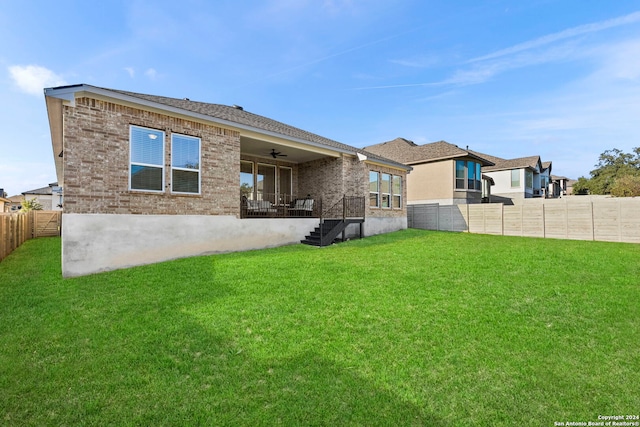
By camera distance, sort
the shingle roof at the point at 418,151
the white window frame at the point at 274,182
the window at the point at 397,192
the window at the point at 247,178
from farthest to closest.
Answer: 1. the shingle roof at the point at 418,151
2. the window at the point at 397,192
3. the white window frame at the point at 274,182
4. the window at the point at 247,178

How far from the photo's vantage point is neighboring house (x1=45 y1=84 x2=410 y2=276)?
7.37 m

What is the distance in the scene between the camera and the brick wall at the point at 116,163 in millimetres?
7336

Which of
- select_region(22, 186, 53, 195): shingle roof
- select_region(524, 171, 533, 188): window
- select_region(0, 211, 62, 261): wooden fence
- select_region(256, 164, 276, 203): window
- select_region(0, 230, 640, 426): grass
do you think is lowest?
select_region(0, 230, 640, 426): grass

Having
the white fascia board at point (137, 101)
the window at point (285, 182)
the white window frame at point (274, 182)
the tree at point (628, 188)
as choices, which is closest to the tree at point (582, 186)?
the tree at point (628, 188)

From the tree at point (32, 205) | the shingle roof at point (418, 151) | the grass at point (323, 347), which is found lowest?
the grass at point (323, 347)

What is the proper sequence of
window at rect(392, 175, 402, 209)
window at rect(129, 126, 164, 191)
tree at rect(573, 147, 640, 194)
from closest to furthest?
1. window at rect(129, 126, 164, 191)
2. window at rect(392, 175, 402, 209)
3. tree at rect(573, 147, 640, 194)

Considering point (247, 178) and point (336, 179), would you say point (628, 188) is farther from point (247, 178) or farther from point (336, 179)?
point (247, 178)

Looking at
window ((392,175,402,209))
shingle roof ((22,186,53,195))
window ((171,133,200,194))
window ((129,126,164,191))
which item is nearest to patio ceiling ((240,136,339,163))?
window ((171,133,200,194))

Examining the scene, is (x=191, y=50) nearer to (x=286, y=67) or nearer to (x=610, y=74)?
(x=286, y=67)

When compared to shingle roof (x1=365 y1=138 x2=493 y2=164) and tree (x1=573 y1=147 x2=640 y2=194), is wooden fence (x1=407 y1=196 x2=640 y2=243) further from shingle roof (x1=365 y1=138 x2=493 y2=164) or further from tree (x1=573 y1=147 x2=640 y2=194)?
tree (x1=573 y1=147 x2=640 y2=194)

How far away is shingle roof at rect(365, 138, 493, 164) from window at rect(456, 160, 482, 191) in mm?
742

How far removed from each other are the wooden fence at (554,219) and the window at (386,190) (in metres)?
4.33

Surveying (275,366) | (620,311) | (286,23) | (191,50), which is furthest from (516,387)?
(191,50)

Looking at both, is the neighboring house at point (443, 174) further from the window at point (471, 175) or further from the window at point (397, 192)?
the window at point (397, 192)
